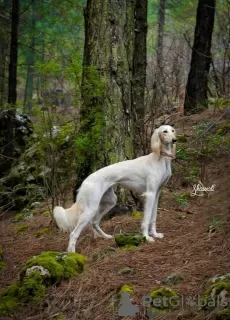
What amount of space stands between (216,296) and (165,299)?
473mm

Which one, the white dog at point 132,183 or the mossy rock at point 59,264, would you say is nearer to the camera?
the mossy rock at point 59,264

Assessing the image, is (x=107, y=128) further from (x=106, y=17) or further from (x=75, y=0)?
(x=75, y=0)

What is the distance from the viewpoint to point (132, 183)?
6.73 m

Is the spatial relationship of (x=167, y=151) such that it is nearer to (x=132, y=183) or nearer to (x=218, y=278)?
(x=132, y=183)

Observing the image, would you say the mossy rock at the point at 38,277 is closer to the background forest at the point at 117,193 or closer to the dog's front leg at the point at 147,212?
the background forest at the point at 117,193

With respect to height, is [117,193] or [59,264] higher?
[117,193]

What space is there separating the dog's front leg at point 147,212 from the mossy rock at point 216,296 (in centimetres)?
195

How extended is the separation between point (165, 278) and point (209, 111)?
8.26 m

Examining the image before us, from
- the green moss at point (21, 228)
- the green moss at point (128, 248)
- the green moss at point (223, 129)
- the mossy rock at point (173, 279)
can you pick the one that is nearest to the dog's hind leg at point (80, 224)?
the green moss at point (128, 248)

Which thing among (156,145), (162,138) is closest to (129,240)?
(156,145)

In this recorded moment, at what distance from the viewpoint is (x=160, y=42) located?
74.4ft

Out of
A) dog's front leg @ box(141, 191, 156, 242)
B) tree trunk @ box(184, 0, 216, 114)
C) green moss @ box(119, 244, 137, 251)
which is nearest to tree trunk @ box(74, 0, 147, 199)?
dog's front leg @ box(141, 191, 156, 242)

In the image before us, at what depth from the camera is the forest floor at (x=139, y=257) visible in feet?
16.2

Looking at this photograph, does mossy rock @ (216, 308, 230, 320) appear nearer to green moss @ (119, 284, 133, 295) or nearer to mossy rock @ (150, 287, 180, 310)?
mossy rock @ (150, 287, 180, 310)
